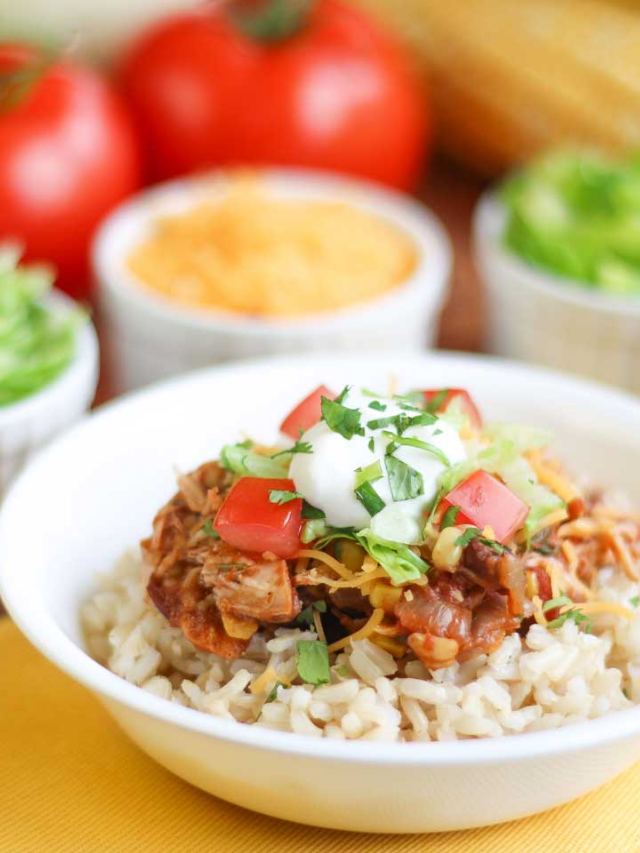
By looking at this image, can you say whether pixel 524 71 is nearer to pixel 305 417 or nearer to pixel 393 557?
pixel 305 417

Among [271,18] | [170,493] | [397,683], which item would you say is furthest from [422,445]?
[271,18]

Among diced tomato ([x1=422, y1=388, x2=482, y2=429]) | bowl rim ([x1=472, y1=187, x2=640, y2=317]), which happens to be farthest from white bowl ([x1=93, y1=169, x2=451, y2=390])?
diced tomato ([x1=422, y1=388, x2=482, y2=429])

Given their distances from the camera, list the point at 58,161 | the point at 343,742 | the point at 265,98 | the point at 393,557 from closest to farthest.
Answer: the point at 343,742
the point at 393,557
the point at 58,161
the point at 265,98

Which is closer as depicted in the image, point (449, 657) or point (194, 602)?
point (449, 657)

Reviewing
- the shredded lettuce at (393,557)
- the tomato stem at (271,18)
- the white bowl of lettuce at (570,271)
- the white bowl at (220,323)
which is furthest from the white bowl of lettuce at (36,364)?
the tomato stem at (271,18)

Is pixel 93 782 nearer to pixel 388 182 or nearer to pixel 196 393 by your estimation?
pixel 196 393

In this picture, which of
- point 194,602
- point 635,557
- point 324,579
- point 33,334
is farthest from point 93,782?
point 33,334
